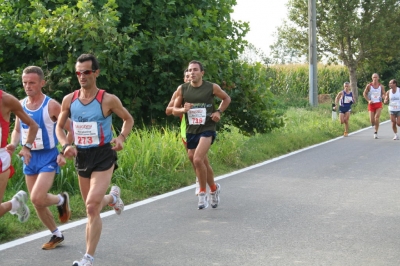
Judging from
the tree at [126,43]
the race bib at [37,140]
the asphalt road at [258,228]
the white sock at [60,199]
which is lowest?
the asphalt road at [258,228]

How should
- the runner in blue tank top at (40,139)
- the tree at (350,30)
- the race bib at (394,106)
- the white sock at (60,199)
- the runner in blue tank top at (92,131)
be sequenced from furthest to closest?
the tree at (350,30), the race bib at (394,106), the white sock at (60,199), the runner in blue tank top at (40,139), the runner in blue tank top at (92,131)

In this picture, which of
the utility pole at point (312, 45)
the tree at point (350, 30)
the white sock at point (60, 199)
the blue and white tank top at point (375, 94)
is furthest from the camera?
the tree at point (350, 30)

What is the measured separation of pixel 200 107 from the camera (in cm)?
961

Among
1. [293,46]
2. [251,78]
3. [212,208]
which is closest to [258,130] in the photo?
[251,78]

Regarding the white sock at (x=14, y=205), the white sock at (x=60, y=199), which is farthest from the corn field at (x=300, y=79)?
the white sock at (x=14, y=205)

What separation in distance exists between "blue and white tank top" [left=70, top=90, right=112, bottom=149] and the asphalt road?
3.66 feet

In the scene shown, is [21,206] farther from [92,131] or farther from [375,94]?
[375,94]

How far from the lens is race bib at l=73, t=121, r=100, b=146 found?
6.61 metres

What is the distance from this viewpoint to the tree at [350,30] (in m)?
39.2

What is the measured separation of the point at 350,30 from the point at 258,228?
32.3 metres

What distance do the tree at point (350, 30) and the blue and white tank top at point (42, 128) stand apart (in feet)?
109

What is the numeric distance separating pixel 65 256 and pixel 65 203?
71 centimetres

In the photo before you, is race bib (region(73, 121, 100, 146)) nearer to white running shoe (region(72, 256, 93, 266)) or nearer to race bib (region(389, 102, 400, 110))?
white running shoe (region(72, 256, 93, 266))

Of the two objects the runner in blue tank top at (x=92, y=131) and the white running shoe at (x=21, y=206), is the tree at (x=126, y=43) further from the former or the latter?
the runner in blue tank top at (x=92, y=131)
